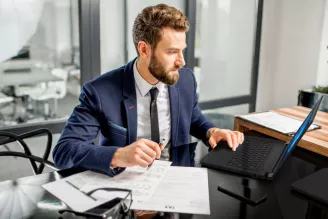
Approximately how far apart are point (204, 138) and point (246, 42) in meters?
2.12

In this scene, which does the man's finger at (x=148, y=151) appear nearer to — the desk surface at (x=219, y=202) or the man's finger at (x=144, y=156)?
the man's finger at (x=144, y=156)

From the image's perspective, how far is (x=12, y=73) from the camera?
2293 mm

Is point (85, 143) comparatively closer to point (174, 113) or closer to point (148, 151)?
point (148, 151)

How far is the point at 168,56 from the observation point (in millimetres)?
1352

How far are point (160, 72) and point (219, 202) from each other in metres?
0.62

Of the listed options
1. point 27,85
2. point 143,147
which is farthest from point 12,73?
point 143,147

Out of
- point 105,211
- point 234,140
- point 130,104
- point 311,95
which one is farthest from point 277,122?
point 105,211

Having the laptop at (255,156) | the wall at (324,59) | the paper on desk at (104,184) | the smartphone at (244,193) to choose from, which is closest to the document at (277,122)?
the laptop at (255,156)

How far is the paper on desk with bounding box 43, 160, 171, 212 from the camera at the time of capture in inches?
35.1

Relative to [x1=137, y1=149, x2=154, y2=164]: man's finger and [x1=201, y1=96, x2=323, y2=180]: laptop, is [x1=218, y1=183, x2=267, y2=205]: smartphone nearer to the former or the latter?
[x1=201, y1=96, x2=323, y2=180]: laptop

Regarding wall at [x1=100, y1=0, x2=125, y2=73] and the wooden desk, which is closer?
the wooden desk

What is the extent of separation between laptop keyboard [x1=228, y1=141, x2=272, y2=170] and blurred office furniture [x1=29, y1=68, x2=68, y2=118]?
1711 mm

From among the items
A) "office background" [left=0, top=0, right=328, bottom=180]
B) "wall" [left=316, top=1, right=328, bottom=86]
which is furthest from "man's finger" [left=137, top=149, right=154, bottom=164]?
"wall" [left=316, top=1, right=328, bottom=86]

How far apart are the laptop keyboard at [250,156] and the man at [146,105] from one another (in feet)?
0.14
